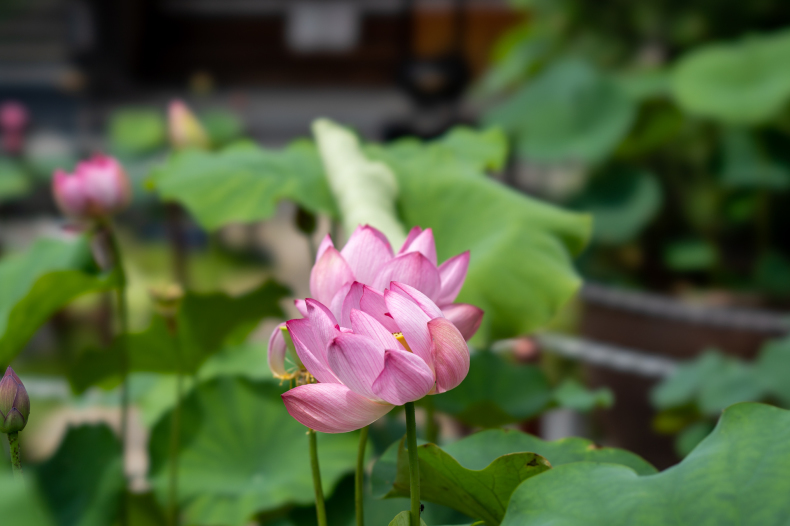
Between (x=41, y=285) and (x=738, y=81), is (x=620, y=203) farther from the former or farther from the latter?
(x=41, y=285)

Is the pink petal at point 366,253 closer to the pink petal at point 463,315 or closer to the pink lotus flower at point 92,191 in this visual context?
the pink petal at point 463,315

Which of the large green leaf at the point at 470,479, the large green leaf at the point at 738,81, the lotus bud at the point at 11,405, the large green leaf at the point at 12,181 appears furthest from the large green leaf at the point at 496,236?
the large green leaf at the point at 12,181

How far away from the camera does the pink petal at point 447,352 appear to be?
0.72 ft

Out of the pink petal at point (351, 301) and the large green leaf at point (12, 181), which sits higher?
the pink petal at point (351, 301)

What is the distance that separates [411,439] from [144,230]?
2831 mm

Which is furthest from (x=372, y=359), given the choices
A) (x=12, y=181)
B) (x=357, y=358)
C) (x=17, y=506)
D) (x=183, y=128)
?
(x=12, y=181)

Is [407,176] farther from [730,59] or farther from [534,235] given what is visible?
[730,59]

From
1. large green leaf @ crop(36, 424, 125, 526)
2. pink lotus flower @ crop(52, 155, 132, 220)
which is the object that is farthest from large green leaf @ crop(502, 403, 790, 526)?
pink lotus flower @ crop(52, 155, 132, 220)

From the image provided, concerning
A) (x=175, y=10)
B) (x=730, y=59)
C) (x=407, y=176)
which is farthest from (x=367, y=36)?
(x=407, y=176)

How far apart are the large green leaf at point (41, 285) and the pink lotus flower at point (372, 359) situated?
9.2 inches

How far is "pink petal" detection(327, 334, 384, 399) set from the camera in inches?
8.5

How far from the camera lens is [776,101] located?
48.3 inches

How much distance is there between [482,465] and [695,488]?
105 mm

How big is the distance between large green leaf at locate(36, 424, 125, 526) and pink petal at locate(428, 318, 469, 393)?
250mm
